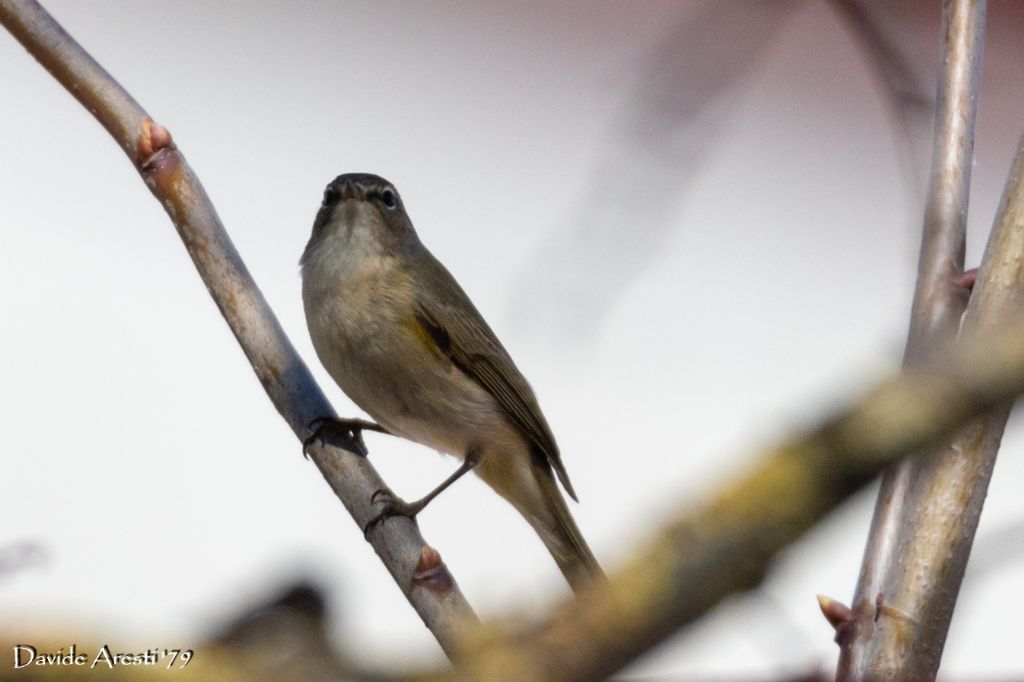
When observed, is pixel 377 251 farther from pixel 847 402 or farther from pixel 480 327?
pixel 847 402

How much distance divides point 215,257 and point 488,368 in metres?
1.54

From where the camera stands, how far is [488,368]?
3.58 metres

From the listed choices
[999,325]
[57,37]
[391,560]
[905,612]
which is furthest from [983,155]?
[999,325]

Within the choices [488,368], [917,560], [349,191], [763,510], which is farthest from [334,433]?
[763,510]

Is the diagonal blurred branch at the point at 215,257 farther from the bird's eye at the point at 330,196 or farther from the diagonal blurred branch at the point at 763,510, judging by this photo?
the bird's eye at the point at 330,196

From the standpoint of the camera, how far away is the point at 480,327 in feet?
12.1

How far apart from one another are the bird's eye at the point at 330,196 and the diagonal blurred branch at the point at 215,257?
152 centimetres

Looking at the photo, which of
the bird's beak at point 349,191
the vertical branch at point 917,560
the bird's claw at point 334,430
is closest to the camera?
the vertical branch at point 917,560

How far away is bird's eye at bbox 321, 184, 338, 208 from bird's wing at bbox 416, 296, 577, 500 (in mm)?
477

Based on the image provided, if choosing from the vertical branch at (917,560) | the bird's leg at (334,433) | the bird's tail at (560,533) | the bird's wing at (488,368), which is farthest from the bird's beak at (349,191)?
the vertical branch at (917,560)

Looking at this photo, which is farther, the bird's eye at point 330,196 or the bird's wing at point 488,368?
the bird's eye at point 330,196

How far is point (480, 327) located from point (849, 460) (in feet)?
10.7

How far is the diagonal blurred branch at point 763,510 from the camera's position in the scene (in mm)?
411

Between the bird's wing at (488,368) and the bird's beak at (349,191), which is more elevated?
the bird's beak at (349,191)
